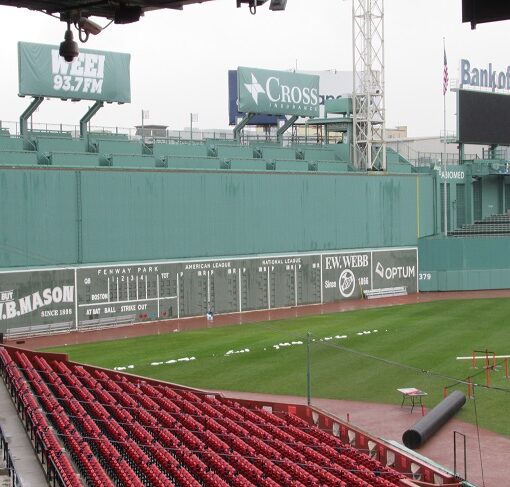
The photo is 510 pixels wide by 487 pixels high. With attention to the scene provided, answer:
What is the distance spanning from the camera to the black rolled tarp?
24.0 m

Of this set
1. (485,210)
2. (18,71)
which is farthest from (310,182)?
(485,210)

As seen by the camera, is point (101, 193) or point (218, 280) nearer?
point (101, 193)

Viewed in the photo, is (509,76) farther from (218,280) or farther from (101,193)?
(101,193)

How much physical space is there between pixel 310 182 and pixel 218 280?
27.5 ft

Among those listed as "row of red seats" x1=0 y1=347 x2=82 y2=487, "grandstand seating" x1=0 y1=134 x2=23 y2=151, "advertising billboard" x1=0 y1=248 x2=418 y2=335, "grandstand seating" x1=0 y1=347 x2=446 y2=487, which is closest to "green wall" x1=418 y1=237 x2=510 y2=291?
"advertising billboard" x1=0 y1=248 x2=418 y2=335

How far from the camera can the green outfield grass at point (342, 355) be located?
99.7 feet

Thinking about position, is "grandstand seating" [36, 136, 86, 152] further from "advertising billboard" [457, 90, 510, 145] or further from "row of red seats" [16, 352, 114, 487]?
"advertising billboard" [457, 90, 510, 145]

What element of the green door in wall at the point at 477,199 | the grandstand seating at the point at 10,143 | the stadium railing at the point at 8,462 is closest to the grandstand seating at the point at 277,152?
the grandstand seating at the point at 10,143

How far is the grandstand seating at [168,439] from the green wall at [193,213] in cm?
1397

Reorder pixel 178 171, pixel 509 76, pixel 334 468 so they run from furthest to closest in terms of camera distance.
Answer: pixel 509 76 → pixel 178 171 → pixel 334 468

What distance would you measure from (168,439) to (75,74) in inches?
1124

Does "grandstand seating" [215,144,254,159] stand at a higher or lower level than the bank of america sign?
lower

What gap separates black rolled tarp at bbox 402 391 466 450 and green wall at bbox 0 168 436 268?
2020 centimetres

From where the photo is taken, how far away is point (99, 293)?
141ft
